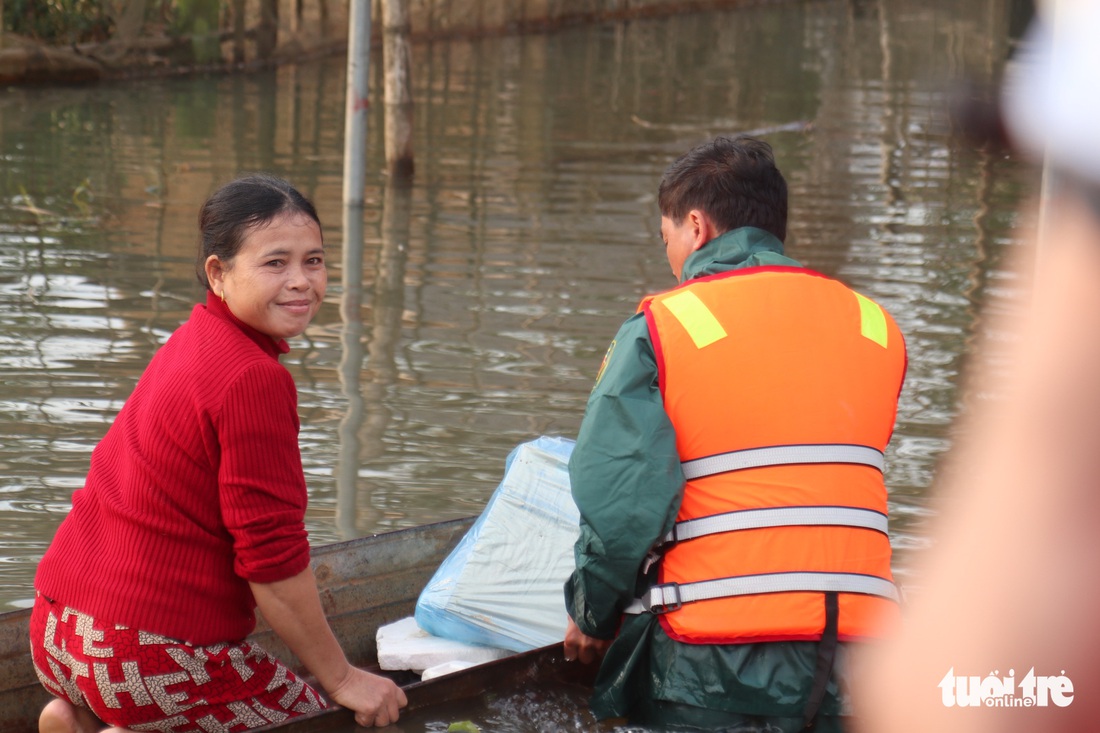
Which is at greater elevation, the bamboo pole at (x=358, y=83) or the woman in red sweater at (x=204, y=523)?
the bamboo pole at (x=358, y=83)

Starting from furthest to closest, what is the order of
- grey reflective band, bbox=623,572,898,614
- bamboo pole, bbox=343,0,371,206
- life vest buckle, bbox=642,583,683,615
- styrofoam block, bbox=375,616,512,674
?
bamboo pole, bbox=343,0,371,206
styrofoam block, bbox=375,616,512,674
life vest buckle, bbox=642,583,683,615
grey reflective band, bbox=623,572,898,614

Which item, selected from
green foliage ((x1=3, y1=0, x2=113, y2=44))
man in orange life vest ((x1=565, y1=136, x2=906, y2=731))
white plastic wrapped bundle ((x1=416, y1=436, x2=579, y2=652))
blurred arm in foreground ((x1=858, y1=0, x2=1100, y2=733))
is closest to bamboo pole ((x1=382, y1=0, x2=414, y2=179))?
green foliage ((x1=3, y1=0, x2=113, y2=44))

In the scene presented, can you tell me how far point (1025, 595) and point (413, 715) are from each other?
268 centimetres

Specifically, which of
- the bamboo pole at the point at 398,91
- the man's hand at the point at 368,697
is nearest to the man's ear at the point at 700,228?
the man's hand at the point at 368,697

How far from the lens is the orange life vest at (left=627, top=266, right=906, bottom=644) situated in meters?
3.26

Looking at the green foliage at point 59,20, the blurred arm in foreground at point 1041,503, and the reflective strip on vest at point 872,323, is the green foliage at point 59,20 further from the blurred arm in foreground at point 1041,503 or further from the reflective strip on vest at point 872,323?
the blurred arm in foreground at point 1041,503

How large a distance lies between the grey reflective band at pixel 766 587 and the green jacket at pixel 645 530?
9cm

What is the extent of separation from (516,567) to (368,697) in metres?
1.01

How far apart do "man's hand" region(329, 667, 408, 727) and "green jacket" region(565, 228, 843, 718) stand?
56 centimetres

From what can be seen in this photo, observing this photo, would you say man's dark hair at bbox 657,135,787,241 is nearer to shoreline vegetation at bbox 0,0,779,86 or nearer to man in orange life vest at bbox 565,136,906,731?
man in orange life vest at bbox 565,136,906,731

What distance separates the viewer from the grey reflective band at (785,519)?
3.26m

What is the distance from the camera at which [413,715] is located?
366 cm

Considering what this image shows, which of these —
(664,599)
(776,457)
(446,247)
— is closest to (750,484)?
(776,457)

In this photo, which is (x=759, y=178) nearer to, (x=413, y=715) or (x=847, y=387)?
(x=847, y=387)
